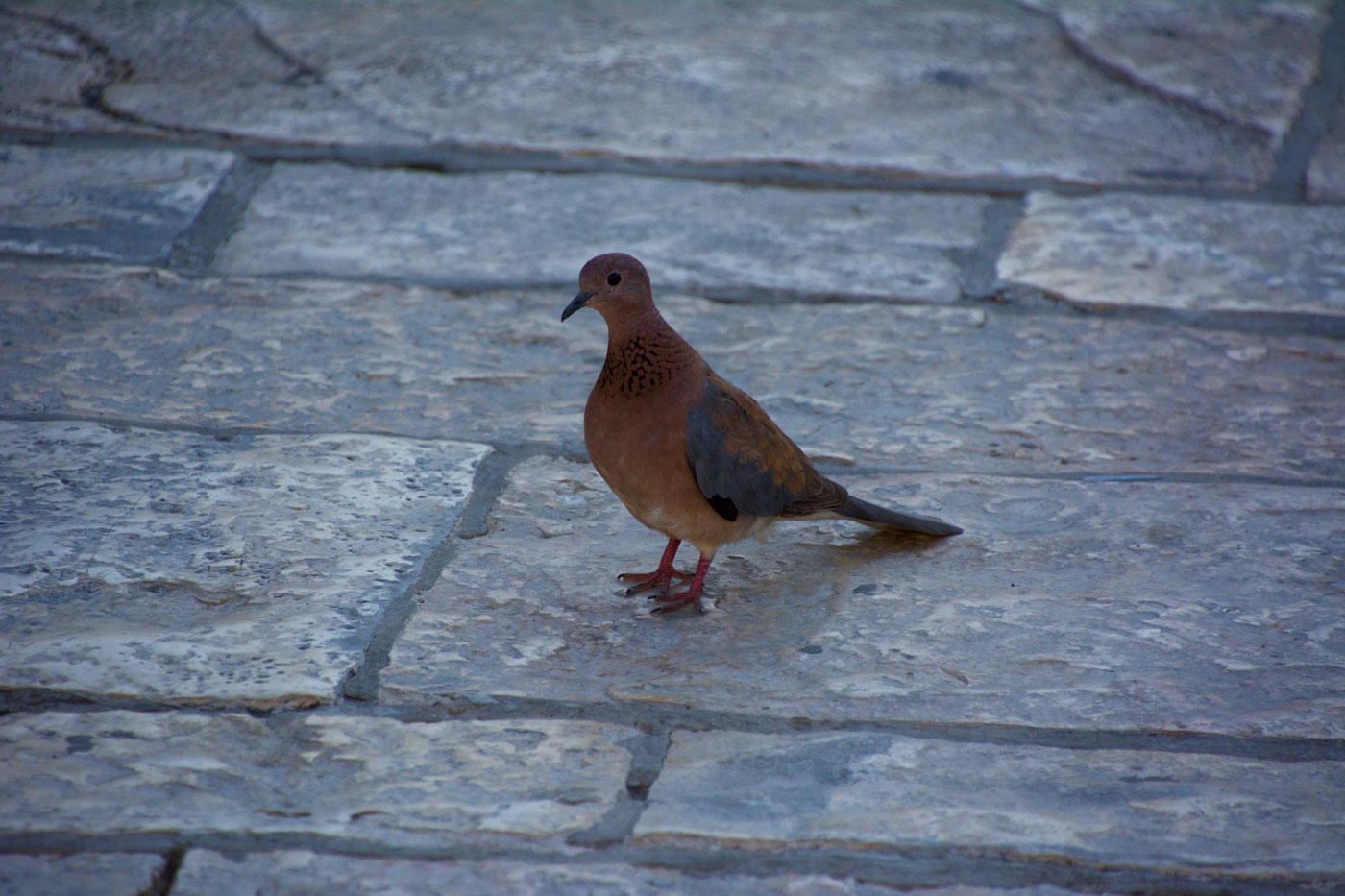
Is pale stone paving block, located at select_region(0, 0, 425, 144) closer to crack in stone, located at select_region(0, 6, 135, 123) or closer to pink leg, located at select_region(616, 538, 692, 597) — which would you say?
crack in stone, located at select_region(0, 6, 135, 123)

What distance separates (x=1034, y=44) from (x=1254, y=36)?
1.00 m

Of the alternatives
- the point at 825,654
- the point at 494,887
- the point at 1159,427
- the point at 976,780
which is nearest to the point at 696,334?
the point at 1159,427

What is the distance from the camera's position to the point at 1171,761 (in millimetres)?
2293

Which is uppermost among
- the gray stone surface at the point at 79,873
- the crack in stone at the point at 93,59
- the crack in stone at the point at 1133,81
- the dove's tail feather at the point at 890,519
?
the crack in stone at the point at 1133,81

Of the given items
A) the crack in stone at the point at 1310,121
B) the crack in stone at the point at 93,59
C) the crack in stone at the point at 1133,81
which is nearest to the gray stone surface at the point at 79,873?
the crack in stone at the point at 93,59

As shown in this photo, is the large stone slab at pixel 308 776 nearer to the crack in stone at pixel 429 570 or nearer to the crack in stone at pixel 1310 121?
the crack in stone at pixel 429 570

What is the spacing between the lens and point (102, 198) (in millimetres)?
4570

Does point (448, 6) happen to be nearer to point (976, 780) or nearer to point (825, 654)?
point (825, 654)

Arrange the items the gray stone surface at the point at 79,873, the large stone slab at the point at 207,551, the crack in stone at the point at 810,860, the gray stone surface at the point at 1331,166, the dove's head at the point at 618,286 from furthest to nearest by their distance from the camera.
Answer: the gray stone surface at the point at 1331,166, the dove's head at the point at 618,286, the large stone slab at the point at 207,551, the crack in stone at the point at 810,860, the gray stone surface at the point at 79,873

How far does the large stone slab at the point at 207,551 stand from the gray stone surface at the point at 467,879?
45cm

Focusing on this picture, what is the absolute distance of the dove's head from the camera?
9.67 ft

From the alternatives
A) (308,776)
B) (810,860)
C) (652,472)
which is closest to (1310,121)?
(652,472)

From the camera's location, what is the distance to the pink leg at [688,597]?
2.84 meters

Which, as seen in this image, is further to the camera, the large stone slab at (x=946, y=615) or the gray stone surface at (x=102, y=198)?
the gray stone surface at (x=102, y=198)
